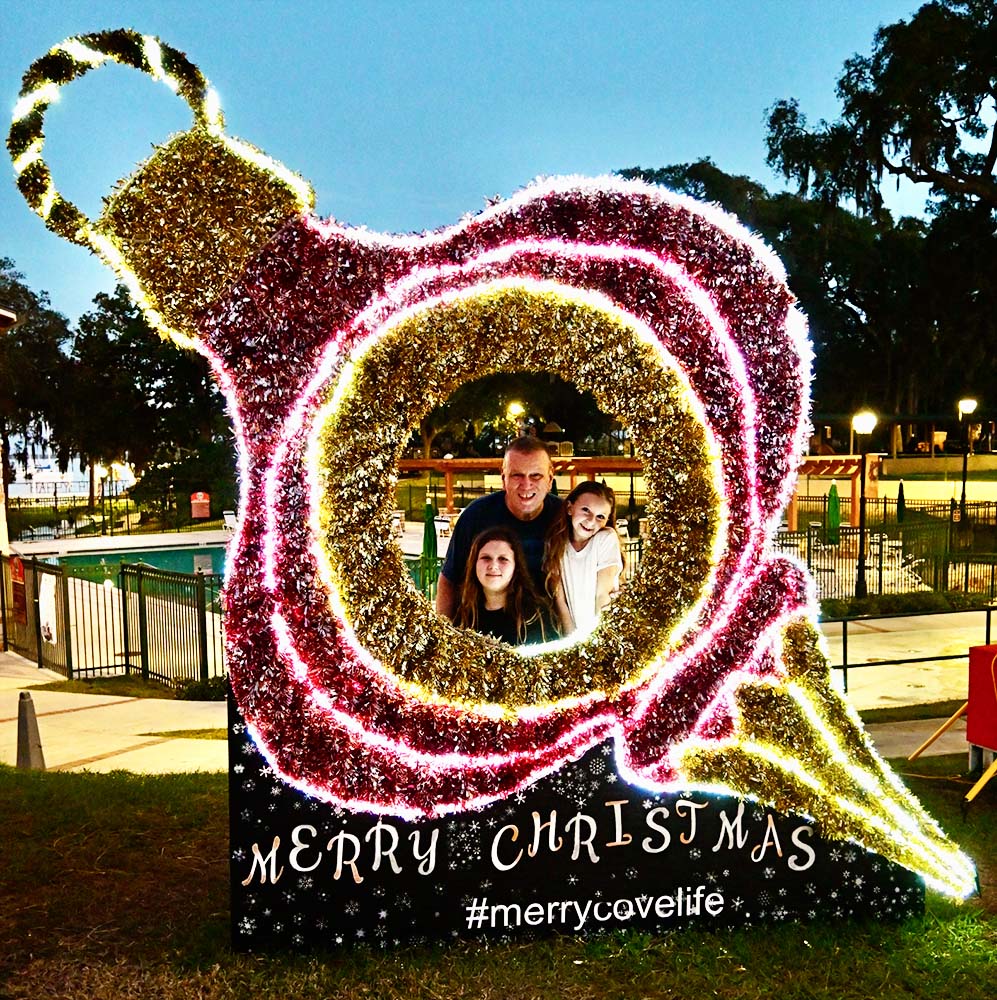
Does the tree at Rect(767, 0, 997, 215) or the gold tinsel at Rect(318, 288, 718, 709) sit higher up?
the tree at Rect(767, 0, 997, 215)

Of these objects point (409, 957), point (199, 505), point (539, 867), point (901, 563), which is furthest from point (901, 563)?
point (199, 505)

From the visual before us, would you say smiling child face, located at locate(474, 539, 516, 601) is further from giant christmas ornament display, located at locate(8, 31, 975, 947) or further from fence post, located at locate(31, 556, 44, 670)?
fence post, located at locate(31, 556, 44, 670)

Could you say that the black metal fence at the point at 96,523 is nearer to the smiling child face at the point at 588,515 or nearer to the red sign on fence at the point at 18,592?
the red sign on fence at the point at 18,592

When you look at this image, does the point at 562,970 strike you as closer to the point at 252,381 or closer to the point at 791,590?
the point at 791,590

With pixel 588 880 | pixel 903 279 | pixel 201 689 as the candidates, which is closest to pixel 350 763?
pixel 588 880

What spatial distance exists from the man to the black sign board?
89 centimetres

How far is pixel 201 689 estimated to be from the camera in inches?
428

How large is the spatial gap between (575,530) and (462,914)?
1735 mm

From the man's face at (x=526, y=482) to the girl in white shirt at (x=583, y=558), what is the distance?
0.11m

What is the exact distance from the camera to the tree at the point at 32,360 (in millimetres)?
40344

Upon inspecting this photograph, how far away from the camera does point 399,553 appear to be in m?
4.18

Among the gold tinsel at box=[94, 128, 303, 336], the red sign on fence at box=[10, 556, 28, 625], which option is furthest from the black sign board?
the red sign on fence at box=[10, 556, 28, 625]

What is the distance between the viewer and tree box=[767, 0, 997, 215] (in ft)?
83.0

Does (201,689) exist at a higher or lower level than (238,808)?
lower
